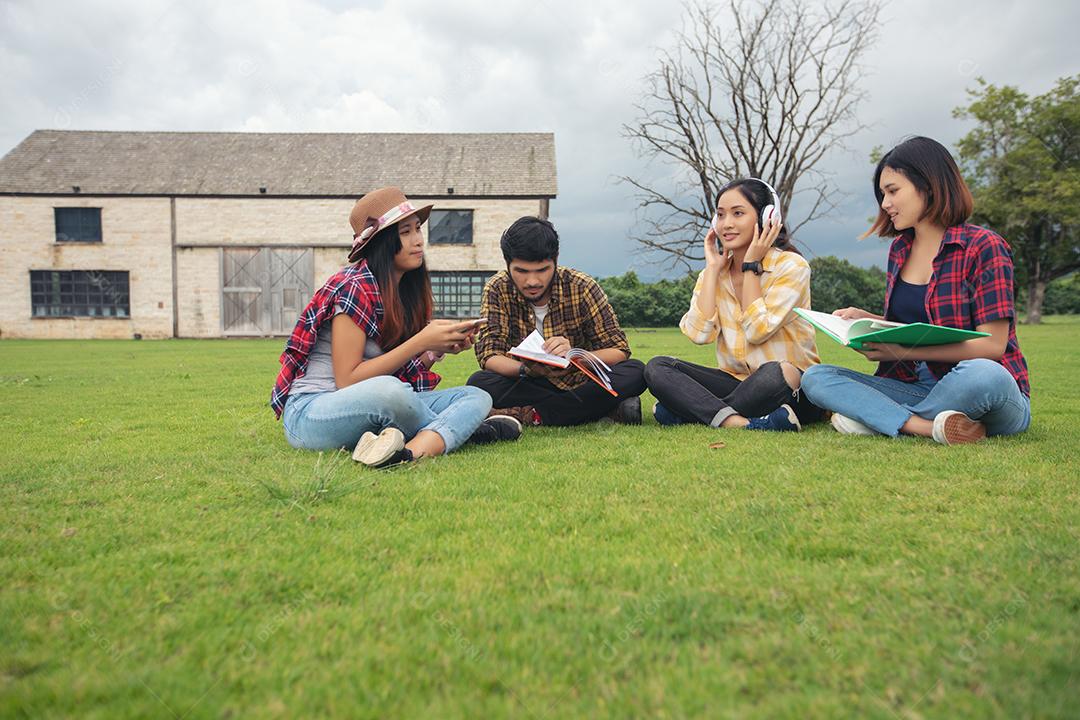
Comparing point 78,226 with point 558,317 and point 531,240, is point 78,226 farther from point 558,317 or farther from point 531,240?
point 531,240

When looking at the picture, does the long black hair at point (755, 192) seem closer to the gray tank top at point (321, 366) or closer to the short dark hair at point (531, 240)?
the short dark hair at point (531, 240)

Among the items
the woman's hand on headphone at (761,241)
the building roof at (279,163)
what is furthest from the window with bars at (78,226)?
Result: the woman's hand on headphone at (761,241)

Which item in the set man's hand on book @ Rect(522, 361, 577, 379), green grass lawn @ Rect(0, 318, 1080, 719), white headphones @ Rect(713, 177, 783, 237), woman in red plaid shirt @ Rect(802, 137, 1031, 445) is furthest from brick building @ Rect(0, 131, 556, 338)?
green grass lawn @ Rect(0, 318, 1080, 719)

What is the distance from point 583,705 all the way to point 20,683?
43.0 inches

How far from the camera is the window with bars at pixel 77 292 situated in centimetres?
2592

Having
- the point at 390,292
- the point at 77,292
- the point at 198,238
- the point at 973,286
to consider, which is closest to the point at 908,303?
the point at 973,286

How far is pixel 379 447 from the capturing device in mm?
3307

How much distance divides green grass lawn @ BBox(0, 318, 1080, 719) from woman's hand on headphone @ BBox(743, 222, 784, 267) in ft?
4.88

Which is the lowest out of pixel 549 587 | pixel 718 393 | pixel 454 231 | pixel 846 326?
pixel 549 587

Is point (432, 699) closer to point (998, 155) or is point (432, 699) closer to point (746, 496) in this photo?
point (746, 496)

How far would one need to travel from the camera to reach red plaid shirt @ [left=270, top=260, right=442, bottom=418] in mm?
3615

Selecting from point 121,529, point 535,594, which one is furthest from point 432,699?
point 121,529

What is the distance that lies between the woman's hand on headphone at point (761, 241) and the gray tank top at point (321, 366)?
7.88 feet

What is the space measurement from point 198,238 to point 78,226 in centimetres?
463
